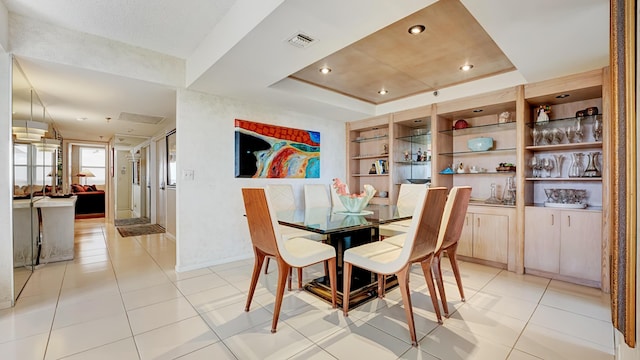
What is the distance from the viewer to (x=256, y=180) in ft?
13.0

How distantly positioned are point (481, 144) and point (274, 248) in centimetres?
321

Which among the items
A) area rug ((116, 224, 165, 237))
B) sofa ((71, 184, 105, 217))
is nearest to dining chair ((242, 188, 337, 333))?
area rug ((116, 224, 165, 237))

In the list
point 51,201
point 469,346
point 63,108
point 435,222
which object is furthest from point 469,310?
point 63,108

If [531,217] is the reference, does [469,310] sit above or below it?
below

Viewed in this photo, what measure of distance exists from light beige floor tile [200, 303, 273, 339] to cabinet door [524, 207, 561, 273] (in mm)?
2937

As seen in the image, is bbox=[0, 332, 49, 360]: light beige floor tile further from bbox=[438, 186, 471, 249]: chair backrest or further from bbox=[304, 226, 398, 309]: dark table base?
bbox=[438, 186, 471, 249]: chair backrest

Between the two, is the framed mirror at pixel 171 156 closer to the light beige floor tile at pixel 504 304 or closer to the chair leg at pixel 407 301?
the chair leg at pixel 407 301

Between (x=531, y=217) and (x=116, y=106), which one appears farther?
(x=116, y=106)

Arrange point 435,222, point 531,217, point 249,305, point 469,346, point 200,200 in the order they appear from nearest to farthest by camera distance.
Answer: point 469,346, point 435,222, point 249,305, point 531,217, point 200,200

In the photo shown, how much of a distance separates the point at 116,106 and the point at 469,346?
505 cm

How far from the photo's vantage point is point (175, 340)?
187 cm

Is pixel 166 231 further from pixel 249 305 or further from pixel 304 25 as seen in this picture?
pixel 304 25

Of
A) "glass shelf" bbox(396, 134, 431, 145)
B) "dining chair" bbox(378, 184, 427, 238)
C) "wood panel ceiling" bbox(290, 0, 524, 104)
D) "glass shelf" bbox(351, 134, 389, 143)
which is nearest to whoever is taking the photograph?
"wood panel ceiling" bbox(290, 0, 524, 104)

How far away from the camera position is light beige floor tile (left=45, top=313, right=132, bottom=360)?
177cm
